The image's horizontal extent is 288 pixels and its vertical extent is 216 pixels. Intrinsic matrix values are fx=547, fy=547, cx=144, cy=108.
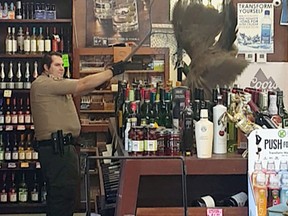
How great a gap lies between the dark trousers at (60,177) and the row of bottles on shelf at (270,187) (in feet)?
9.17

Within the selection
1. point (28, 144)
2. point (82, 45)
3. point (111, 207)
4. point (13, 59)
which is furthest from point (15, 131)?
point (111, 207)

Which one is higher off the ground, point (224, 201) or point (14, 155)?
point (224, 201)

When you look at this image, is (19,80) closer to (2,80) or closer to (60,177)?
(2,80)

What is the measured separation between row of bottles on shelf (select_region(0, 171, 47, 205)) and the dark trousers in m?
1.38

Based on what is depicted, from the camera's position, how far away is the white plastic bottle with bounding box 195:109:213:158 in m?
2.66

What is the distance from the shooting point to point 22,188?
6438mm

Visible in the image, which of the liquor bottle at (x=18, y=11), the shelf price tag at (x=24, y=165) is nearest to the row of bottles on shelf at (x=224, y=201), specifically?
the shelf price tag at (x=24, y=165)

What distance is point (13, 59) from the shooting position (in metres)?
6.56

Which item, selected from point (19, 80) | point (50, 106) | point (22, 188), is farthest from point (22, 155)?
point (50, 106)

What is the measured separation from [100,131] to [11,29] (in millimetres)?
1609

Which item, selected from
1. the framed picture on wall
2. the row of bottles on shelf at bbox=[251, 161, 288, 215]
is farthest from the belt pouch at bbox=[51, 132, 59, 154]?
the row of bottles on shelf at bbox=[251, 161, 288, 215]

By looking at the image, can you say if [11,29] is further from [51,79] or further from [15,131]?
[51,79]

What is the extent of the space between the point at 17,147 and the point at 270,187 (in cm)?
454

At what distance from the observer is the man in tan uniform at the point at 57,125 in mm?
4891
